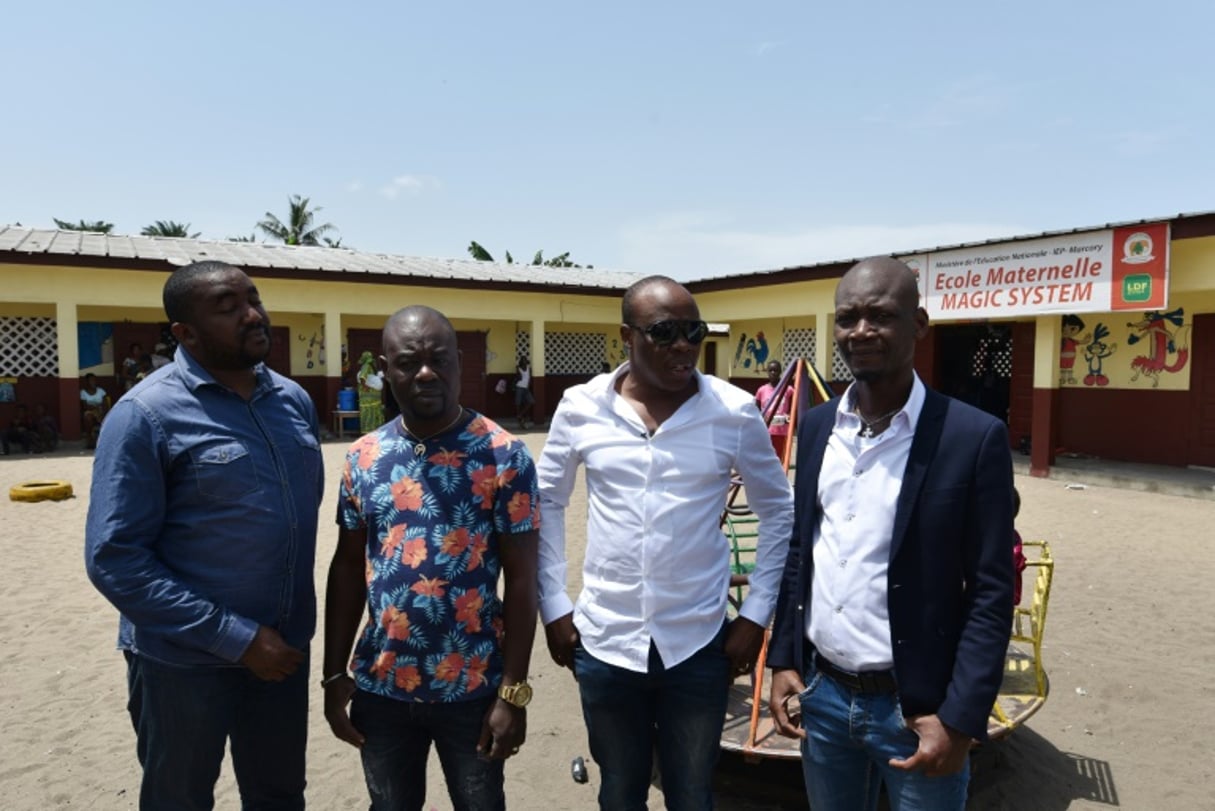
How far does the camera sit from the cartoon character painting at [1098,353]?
11.8 metres

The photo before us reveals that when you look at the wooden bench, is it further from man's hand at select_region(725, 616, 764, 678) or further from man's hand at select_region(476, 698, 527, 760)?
man's hand at select_region(476, 698, 527, 760)

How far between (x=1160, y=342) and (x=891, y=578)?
12.2 meters

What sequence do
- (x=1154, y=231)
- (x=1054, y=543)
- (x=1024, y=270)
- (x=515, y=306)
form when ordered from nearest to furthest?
(x=1054, y=543)
(x=1154, y=231)
(x=1024, y=270)
(x=515, y=306)

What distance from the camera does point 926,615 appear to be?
1675 mm

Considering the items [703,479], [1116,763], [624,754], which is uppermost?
[703,479]

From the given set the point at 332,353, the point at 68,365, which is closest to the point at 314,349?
the point at 332,353

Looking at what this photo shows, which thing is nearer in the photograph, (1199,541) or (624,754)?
(624,754)

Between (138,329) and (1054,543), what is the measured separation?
52.4 feet

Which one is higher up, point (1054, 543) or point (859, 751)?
point (859, 751)

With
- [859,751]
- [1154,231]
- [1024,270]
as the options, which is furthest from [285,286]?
[859,751]

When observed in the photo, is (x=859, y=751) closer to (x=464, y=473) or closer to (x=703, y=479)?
(x=703, y=479)

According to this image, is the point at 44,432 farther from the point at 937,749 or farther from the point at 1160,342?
the point at 1160,342

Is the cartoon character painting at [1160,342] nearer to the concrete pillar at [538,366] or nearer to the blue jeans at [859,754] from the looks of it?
the concrete pillar at [538,366]

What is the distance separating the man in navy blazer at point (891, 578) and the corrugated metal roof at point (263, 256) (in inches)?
569
